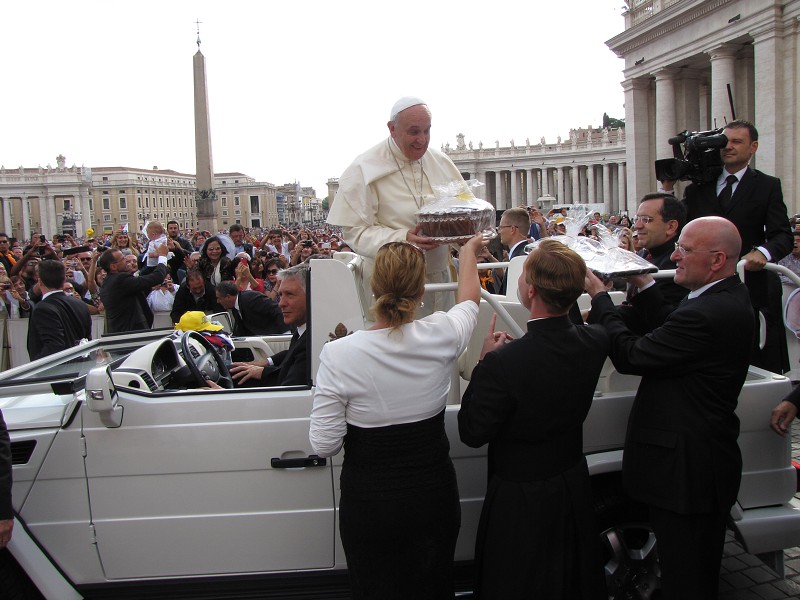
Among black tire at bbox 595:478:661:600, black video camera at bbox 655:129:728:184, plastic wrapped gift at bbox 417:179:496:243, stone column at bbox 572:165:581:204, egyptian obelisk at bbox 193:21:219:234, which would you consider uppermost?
stone column at bbox 572:165:581:204

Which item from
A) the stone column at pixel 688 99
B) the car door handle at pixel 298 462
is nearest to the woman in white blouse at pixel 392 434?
the car door handle at pixel 298 462

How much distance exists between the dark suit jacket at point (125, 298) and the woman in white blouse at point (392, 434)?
6.82 meters

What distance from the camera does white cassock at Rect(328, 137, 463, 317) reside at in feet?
13.0

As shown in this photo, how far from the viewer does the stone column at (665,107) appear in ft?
119

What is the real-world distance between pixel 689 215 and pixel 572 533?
3194mm

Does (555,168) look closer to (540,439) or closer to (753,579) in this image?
(753,579)

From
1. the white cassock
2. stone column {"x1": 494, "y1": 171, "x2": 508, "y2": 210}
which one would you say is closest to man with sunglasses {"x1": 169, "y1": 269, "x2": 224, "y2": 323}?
the white cassock

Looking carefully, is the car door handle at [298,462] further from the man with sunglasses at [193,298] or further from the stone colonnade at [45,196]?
the stone colonnade at [45,196]

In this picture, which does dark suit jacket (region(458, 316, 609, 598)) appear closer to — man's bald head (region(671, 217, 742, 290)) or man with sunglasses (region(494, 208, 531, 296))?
man's bald head (region(671, 217, 742, 290))

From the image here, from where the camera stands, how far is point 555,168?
9938 cm

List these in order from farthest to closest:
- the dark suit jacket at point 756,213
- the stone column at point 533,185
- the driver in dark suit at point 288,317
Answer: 1. the stone column at point 533,185
2. the dark suit jacket at point 756,213
3. the driver in dark suit at point 288,317

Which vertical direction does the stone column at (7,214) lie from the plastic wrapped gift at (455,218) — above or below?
above

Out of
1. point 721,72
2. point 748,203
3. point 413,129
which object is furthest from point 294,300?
point 721,72

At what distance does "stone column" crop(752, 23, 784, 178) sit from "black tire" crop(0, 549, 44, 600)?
98.5ft
